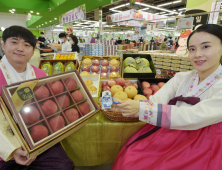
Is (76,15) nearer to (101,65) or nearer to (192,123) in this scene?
(101,65)

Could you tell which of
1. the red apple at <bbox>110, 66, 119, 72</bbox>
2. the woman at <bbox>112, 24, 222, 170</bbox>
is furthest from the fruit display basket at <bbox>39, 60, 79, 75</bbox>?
the woman at <bbox>112, 24, 222, 170</bbox>

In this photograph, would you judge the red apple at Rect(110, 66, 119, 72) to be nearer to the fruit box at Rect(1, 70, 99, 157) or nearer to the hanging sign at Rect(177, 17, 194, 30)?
the fruit box at Rect(1, 70, 99, 157)

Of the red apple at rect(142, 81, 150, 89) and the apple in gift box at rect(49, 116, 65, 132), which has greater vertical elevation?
the red apple at rect(142, 81, 150, 89)

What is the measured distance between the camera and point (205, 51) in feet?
3.17

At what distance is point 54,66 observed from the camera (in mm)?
2492

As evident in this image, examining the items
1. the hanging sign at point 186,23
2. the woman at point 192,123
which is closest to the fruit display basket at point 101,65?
the woman at point 192,123

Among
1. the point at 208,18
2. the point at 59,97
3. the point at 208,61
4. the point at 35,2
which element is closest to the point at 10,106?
the point at 59,97

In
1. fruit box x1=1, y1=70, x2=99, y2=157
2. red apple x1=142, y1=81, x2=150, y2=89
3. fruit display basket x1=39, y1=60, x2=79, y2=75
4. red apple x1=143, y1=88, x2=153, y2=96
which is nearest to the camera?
fruit box x1=1, y1=70, x2=99, y2=157

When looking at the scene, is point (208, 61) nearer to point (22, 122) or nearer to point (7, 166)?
point (22, 122)

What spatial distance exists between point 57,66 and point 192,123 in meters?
2.30

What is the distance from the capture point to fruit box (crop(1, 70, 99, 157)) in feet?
2.56

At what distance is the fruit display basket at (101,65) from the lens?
2521mm

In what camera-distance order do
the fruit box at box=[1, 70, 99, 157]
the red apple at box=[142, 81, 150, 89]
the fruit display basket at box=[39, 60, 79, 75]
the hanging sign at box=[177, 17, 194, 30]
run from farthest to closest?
1. the hanging sign at box=[177, 17, 194, 30]
2. the fruit display basket at box=[39, 60, 79, 75]
3. the red apple at box=[142, 81, 150, 89]
4. the fruit box at box=[1, 70, 99, 157]

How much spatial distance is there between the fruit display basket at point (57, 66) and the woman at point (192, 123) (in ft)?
5.84
